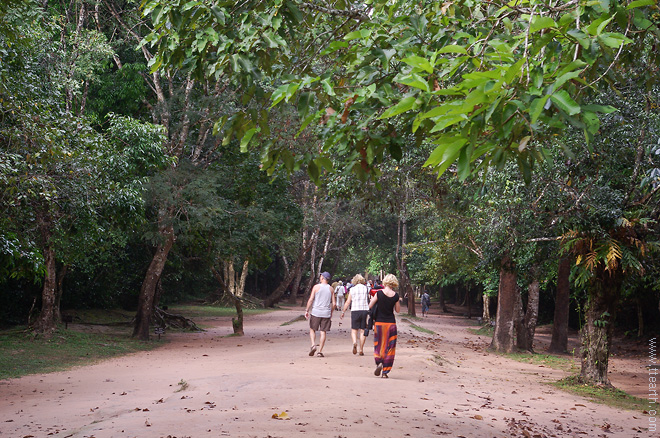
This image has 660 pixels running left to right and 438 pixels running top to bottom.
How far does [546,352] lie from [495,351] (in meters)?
2.92

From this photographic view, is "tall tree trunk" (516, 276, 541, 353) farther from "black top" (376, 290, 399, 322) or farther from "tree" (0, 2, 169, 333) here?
"tree" (0, 2, 169, 333)

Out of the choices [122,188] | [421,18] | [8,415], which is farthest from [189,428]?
[122,188]

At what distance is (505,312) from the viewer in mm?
19172

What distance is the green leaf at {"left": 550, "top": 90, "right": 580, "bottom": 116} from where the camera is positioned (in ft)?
9.48

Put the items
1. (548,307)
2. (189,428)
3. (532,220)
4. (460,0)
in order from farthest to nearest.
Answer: (548,307)
(532,220)
(189,428)
(460,0)

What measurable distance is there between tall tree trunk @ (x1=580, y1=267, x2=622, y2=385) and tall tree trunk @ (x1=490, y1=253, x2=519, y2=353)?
6.41 m

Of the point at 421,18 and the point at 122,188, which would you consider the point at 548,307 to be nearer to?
the point at 122,188

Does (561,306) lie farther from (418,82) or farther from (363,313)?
(418,82)

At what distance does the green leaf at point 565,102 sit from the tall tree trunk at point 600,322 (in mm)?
9649

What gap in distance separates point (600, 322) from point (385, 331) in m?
4.30

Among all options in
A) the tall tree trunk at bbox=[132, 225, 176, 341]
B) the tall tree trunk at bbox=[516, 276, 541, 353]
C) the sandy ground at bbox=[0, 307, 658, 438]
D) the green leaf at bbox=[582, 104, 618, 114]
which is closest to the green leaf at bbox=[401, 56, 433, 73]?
the green leaf at bbox=[582, 104, 618, 114]

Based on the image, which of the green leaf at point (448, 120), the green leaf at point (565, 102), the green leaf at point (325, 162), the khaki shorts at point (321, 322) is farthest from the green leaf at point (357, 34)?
the khaki shorts at point (321, 322)

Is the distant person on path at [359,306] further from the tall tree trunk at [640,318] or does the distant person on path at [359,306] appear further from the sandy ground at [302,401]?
the tall tree trunk at [640,318]

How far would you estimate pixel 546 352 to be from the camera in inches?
838
